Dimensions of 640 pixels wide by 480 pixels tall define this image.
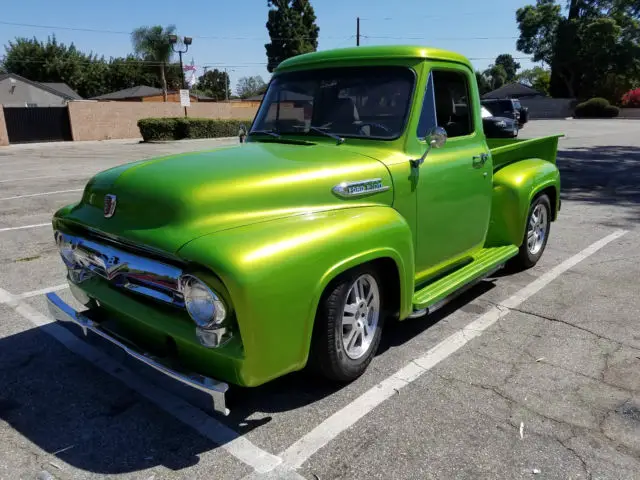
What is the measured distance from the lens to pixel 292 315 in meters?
2.65

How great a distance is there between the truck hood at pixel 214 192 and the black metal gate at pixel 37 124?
97.4 feet

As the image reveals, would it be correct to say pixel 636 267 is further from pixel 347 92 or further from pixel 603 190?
pixel 603 190

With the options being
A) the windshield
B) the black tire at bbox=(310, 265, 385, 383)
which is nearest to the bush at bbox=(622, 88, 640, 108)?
the windshield

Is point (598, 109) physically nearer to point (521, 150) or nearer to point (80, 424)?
point (521, 150)

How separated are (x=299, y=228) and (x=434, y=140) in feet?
4.33

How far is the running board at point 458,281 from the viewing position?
365 cm

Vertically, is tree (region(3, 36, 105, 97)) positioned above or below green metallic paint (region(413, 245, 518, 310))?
above

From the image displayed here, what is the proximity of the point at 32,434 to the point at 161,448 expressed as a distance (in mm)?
756

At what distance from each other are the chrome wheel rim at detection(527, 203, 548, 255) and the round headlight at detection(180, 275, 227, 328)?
12.7ft

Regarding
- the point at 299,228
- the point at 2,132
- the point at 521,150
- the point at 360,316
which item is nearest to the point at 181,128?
the point at 2,132

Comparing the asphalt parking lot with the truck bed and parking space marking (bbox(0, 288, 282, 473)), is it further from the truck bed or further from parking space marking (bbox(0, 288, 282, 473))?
the truck bed

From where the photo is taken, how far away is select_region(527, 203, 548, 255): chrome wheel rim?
18.0 ft

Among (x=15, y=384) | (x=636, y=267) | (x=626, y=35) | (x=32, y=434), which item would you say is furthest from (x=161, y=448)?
(x=626, y=35)

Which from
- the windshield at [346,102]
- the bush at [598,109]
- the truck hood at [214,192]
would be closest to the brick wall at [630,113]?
the bush at [598,109]
